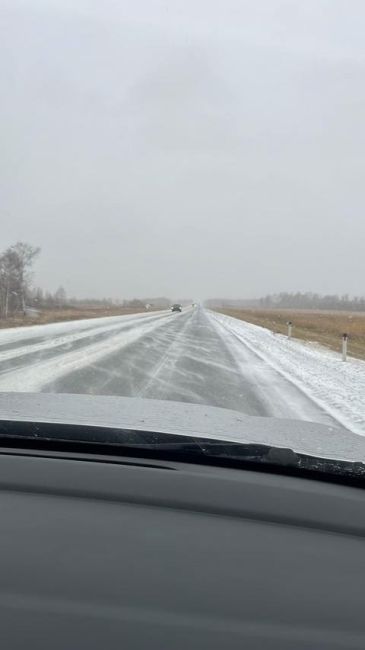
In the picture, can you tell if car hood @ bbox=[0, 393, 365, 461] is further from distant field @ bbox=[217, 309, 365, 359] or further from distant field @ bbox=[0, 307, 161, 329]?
distant field @ bbox=[0, 307, 161, 329]

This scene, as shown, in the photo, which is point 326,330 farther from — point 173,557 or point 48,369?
point 173,557

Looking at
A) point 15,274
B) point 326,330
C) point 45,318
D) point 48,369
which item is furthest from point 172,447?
point 15,274

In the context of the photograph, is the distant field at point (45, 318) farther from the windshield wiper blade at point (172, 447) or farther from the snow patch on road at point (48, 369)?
the windshield wiper blade at point (172, 447)

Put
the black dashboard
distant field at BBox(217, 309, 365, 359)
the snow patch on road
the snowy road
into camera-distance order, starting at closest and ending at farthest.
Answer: the black dashboard, the snowy road, the snow patch on road, distant field at BBox(217, 309, 365, 359)

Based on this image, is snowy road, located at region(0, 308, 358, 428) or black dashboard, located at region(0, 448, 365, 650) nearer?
black dashboard, located at region(0, 448, 365, 650)

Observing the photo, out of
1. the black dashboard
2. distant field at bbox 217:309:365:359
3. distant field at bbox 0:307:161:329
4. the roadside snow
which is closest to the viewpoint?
the black dashboard

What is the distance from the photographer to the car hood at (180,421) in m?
2.06

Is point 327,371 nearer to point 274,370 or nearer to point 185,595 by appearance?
point 274,370

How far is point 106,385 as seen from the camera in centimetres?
1018

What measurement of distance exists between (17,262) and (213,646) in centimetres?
6697

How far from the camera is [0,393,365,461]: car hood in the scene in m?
2.06

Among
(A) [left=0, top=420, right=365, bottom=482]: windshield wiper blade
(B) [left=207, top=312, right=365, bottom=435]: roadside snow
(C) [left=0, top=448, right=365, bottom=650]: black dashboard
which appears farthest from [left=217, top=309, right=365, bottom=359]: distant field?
(C) [left=0, top=448, right=365, bottom=650]: black dashboard

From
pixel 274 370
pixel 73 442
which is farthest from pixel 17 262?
pixel 73 442

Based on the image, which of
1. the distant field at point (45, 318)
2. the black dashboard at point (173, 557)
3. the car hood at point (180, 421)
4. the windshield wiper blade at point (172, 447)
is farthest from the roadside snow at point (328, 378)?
the distant field at point (45, 318)
